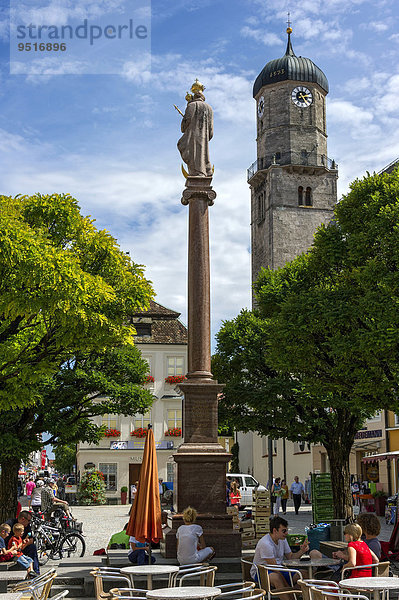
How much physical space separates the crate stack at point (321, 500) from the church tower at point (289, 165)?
43832mm

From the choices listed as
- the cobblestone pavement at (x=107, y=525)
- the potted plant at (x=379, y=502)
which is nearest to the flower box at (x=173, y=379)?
the cobblestone pavement at (x=107, y=525)

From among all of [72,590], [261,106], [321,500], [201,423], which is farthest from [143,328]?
[72,590]

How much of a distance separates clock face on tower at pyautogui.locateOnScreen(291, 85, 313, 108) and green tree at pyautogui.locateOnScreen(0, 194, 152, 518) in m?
55.0

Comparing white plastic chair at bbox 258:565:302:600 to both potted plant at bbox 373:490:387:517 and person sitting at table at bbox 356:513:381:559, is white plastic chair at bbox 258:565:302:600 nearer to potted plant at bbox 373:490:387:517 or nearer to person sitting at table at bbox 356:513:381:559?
person sitting at table at bbox 356:513:381:559

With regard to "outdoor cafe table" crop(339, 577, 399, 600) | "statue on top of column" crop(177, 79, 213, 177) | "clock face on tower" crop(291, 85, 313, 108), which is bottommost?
"outdoor cafe table" crop(339, 577, 399, 600)

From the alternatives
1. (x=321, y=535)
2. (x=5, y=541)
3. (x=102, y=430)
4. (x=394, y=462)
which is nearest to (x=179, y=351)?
(x=394, y=462)

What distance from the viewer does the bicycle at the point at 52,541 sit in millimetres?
15852

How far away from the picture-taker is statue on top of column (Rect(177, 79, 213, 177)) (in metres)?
15.4

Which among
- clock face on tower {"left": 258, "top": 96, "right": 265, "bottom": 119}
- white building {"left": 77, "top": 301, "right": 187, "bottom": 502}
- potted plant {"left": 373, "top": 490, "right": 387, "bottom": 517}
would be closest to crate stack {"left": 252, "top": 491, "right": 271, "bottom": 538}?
potted plant {"left": 373, "top": 490, "right": 387, "bottom": 517}

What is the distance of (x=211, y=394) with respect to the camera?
1413 centimetres

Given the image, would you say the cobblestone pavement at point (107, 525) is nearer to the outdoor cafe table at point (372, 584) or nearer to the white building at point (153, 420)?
the white building at point (153, 420)

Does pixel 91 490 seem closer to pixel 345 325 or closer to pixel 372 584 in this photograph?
pixel 345 325

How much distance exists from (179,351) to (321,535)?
104 feet

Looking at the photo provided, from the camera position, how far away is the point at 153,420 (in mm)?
46062
